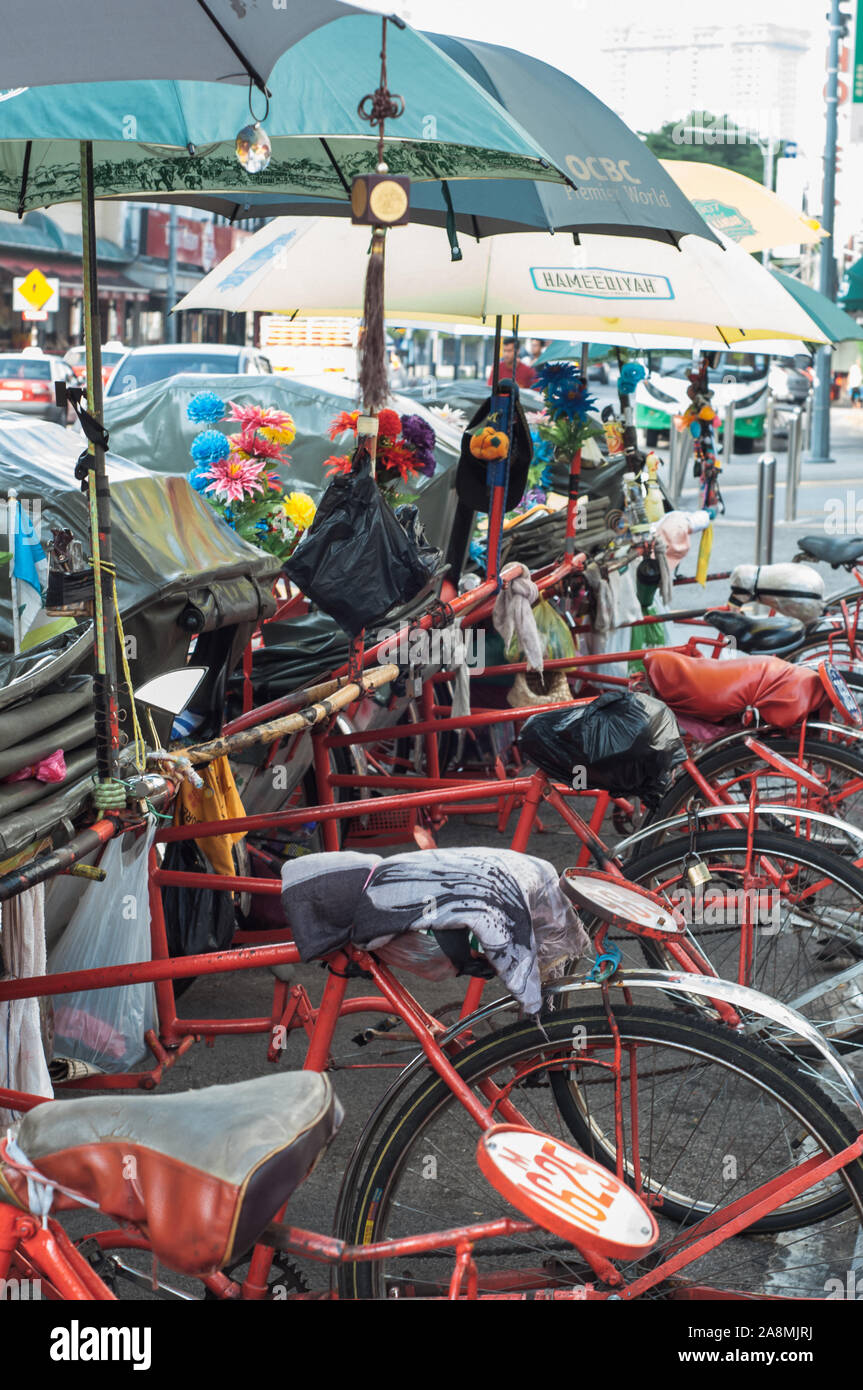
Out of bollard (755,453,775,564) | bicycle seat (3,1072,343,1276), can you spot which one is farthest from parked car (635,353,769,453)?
bicycle seat (3,1072,343,1276)

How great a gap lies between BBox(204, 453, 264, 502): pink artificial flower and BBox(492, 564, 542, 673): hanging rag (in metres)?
1.08

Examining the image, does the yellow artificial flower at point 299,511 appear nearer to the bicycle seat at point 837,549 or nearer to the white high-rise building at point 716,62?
the bicycle seat at point 837,549

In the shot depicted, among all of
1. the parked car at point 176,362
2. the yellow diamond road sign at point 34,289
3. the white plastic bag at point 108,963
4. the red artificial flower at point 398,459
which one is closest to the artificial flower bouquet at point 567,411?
the red artificial flower at point 398,459

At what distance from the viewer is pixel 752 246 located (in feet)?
25.0

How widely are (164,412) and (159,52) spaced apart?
6.89 m

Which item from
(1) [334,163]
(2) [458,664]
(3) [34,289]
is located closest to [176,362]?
(3) [34,289]

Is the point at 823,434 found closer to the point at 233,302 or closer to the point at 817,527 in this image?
the point at 817,527

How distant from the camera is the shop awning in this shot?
3416cm

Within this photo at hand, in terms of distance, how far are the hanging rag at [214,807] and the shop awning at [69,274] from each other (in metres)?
32.6

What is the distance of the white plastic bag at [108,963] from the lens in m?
3.76

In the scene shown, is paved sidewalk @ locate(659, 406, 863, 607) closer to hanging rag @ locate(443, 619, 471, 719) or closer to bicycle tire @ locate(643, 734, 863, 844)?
hanging rag @ locate(443, 619, 471, 719)

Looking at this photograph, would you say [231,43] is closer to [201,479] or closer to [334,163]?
[334,163]

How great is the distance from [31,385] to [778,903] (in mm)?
21575
